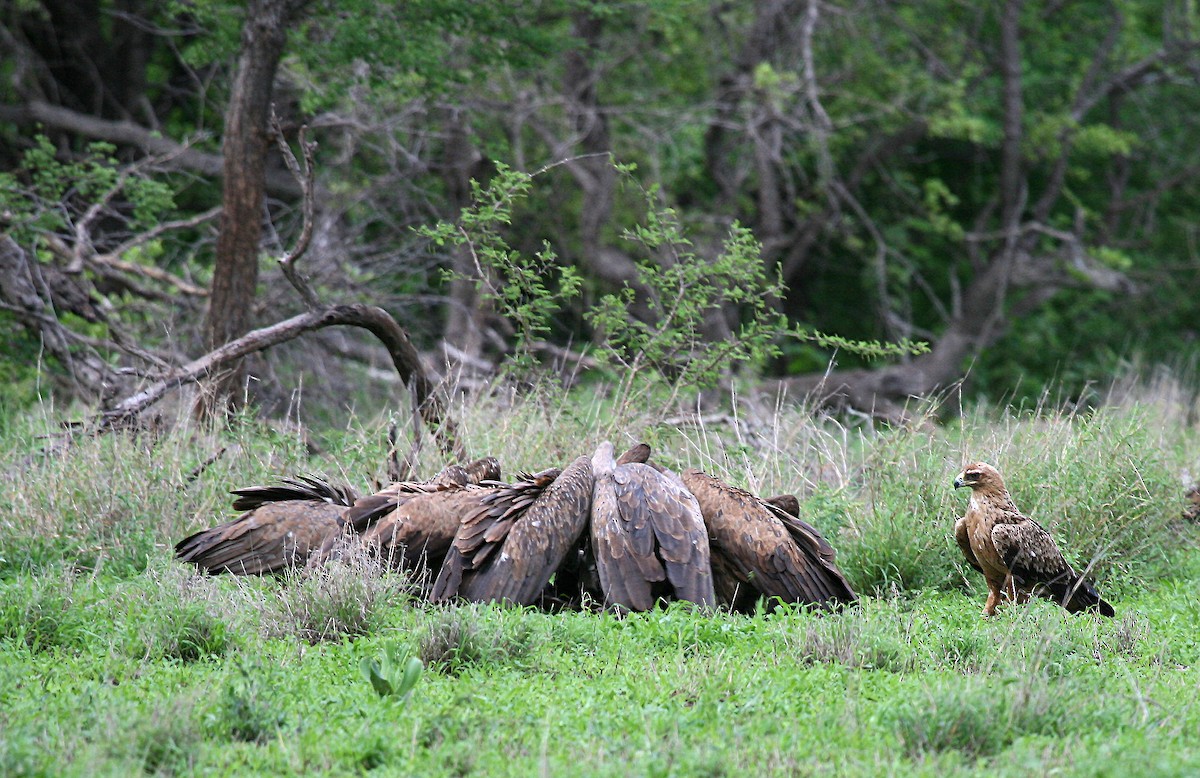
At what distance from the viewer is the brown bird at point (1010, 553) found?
579 cm

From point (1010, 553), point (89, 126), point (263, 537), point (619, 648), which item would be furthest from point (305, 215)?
point (89, 126)

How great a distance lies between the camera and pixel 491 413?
30.3 ft

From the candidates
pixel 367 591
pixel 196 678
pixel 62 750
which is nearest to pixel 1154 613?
pixel 367 591

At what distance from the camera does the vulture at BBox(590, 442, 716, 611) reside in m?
5.79

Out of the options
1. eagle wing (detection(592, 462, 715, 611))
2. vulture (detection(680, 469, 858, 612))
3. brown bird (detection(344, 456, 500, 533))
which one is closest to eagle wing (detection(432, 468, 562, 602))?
eagle wing (detection(592, 462, 715, 611))

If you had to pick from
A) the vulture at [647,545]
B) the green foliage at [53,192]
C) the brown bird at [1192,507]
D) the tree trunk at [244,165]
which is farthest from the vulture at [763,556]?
the green foliage at [53,192]

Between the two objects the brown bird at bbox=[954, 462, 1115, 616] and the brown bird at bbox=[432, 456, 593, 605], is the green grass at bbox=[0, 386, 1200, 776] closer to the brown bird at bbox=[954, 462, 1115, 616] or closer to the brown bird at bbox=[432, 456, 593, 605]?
the brown bird at bbox=[954, 462, 1115, 616]

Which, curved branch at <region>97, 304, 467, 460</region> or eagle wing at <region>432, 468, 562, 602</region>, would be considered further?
curved branch at <region>97, 304, 467, 460</region>

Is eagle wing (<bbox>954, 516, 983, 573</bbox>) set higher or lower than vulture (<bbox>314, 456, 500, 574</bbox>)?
higher

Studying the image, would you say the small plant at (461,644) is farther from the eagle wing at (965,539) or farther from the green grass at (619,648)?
the eagle wing at (965,539)

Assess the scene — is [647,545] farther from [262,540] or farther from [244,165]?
[244,165]

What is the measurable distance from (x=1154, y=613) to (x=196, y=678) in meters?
4.62

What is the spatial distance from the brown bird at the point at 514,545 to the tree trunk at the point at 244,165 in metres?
4.47

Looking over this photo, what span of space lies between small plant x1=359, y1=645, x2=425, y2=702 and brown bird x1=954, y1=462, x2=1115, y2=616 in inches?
112
